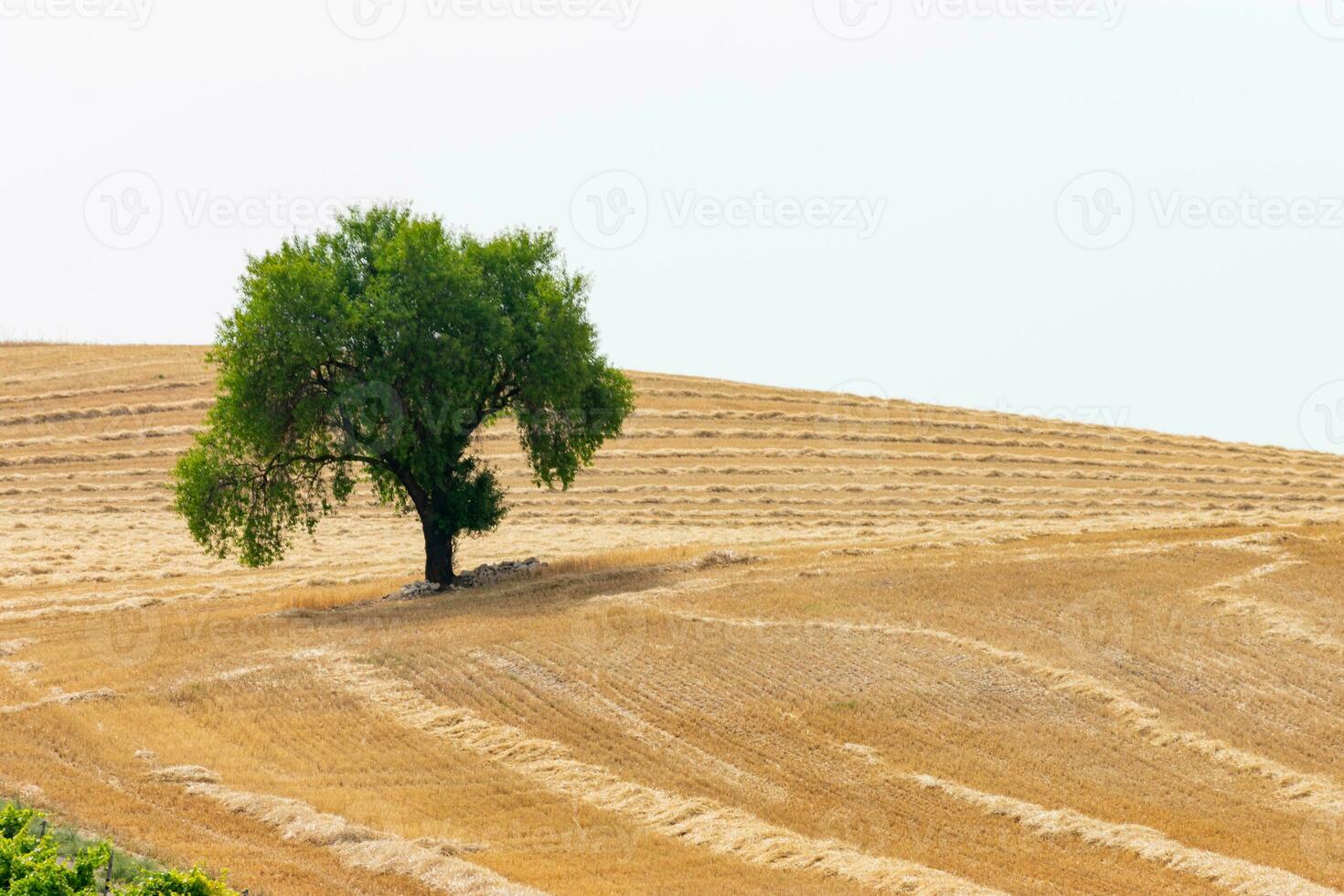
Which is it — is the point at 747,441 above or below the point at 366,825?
above

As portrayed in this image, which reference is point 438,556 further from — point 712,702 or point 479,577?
point 712,702

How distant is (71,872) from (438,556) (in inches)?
1111

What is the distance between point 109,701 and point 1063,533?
32949 millimetres

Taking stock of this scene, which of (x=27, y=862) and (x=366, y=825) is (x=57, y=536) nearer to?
(x=366, y=825)

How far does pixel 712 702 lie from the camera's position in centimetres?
3089

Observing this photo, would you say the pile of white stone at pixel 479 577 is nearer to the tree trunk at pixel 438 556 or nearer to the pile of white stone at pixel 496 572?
the pile of white stone at pixel 496 572

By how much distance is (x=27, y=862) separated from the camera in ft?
57.6

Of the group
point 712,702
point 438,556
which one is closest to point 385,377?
point 438,556

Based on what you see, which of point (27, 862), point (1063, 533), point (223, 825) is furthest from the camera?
point (1063, 533)

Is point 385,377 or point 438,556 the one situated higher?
point 385,377

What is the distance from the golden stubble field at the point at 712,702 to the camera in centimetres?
2264

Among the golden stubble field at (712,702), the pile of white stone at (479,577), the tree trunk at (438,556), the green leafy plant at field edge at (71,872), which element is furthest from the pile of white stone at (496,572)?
the green leafy plant at field edge at (71,872)

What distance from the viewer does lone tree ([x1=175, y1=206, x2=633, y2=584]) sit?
43.7 meters

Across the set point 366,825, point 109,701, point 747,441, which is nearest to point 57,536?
point 109,701
